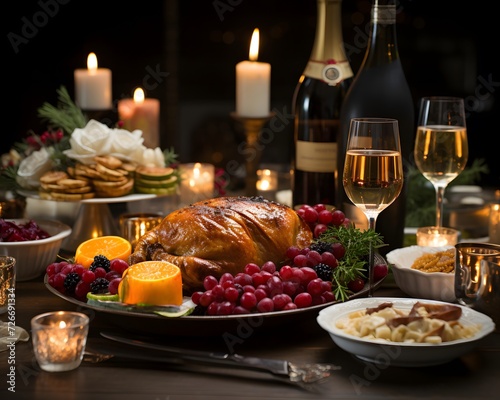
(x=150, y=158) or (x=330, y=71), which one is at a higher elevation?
(x=330, y=71)

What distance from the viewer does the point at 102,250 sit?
156 centimetres

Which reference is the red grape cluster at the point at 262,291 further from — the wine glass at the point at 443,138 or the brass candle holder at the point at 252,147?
the brass candle holder at the point at 252,147

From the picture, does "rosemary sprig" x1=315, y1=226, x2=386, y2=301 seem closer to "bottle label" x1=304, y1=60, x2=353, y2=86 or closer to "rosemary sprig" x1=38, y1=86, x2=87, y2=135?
"bottle label" x1=304, y1=60, x2=353, y2=86

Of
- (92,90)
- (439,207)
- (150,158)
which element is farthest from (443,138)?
(92,90)

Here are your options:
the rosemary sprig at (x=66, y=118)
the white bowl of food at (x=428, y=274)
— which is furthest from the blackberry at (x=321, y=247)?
the rosemary sprig at (x=66, y=118)

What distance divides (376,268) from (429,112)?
1.48 ft

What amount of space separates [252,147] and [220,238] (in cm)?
82

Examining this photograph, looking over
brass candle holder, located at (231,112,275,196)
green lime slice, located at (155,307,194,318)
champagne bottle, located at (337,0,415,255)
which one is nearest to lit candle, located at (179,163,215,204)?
brass candle holder, located at (231,112,275,196)

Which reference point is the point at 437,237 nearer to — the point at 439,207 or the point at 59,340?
the point at 439,207

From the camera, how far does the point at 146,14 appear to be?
414cm

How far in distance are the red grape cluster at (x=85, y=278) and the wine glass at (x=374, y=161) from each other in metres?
0.43

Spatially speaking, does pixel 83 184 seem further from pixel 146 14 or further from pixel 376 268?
pixel 146 14

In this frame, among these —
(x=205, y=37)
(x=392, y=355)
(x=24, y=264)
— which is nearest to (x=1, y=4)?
(x=205, y=37)

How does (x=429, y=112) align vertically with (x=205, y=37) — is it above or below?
below
